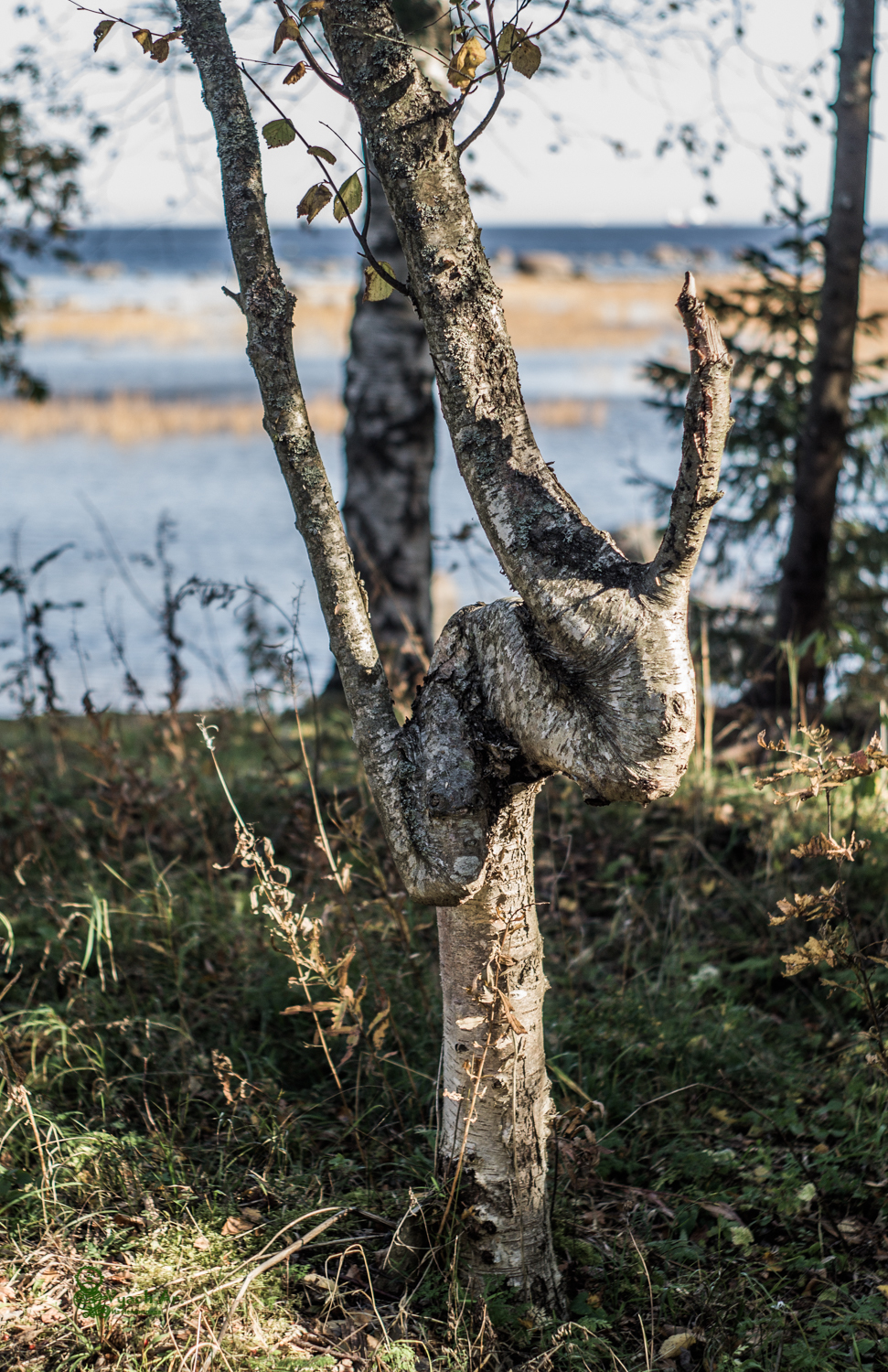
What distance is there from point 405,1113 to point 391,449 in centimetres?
392

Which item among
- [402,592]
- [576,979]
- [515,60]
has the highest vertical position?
[515,60]

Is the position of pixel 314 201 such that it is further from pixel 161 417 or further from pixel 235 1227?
pixel 161 417

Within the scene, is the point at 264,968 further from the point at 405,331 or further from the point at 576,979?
the point at 405,331

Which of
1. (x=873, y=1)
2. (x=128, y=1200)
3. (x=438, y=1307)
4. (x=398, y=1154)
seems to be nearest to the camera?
(x=438, y=1307)

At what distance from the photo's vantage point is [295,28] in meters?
1.80

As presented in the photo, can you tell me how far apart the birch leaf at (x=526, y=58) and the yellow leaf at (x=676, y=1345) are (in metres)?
2.50

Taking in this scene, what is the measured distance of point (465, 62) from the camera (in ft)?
5.78

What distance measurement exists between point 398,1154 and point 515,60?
245cm

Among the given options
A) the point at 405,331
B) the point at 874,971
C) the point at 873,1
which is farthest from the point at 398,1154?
the point at 873,1

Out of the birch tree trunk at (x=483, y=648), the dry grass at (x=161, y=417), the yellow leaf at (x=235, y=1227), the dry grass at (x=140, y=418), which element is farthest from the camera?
the dry grass at (x=140, y=418)

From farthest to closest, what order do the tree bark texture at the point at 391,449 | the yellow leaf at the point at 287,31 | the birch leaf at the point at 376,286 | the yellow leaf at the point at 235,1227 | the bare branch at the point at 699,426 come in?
the tree bark texture at the point at 391,449 → the yellow leaf at the point at 235,1227 → the birch leaf at the point at 376,286 → the yellow leaf at the point at 287,31 → the bare branch at the point at 699,426

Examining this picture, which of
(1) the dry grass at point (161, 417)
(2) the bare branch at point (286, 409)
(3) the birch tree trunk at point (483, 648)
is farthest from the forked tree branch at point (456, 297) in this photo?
(1) the dry grass at point (161, 417)

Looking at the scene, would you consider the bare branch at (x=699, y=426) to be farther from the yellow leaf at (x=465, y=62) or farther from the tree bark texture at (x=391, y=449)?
the tree bark texture at (x=391, y=449)

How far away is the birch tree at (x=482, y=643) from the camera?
1681 millimetres
